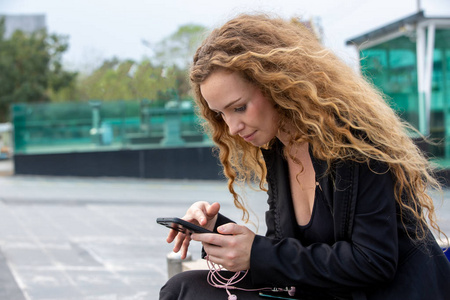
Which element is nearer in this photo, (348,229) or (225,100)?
(348,229)

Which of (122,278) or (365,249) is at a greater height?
(365,249)

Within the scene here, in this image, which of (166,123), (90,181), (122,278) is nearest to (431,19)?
(166,123)

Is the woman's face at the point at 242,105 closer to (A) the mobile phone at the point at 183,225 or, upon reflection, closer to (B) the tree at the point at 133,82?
(A) the mobile phone at the point at 183,225

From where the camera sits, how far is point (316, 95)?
1630 mm

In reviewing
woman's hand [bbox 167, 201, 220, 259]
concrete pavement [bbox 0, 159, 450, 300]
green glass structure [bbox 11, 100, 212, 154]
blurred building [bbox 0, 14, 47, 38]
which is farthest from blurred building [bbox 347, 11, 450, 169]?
blurred building [bbox 0, 14, 47, 38]

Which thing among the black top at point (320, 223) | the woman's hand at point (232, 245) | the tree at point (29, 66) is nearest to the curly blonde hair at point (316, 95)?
the black top at point (320, 223)

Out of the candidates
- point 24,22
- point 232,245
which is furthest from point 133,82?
point 24,22

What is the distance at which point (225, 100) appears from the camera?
5.60ft

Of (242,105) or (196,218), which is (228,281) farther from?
(242,105)

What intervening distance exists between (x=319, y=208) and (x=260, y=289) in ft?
1.03

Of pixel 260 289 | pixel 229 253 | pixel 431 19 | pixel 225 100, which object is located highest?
pixel 431 19

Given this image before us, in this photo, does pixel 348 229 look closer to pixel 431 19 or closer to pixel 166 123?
pixel 431 19

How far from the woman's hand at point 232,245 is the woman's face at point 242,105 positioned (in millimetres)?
346

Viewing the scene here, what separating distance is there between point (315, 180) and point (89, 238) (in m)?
4.67
